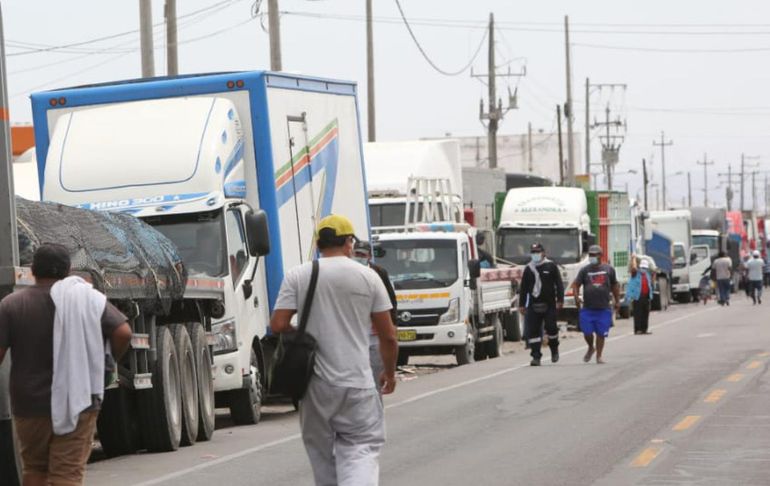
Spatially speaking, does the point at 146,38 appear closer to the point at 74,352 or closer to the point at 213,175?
the point at 213,175

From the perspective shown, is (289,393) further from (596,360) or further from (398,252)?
(398,252)

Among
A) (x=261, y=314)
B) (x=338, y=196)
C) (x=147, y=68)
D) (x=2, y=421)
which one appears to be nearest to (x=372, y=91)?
(x=147, y=68)

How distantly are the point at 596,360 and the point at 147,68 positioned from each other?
818cm

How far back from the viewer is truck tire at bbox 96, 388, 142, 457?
15055 millimetres

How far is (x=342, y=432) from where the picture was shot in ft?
29.0

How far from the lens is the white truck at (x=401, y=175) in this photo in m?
30.8

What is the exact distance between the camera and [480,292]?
96.6 feet

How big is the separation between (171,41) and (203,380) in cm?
1299

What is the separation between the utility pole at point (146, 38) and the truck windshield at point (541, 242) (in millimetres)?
14158

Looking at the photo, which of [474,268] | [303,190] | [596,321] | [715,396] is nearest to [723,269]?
[474,268]

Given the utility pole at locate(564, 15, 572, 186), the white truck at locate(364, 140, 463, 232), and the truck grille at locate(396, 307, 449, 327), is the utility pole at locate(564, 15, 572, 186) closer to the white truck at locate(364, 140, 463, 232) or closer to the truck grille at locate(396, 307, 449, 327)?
the white truck at locate(364, 140, 463, 232)

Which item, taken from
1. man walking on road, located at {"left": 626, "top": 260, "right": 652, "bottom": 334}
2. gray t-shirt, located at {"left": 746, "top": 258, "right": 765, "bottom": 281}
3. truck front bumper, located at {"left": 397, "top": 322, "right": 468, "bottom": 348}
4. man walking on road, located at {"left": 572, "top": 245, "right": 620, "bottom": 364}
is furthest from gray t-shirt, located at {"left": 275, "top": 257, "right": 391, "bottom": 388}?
gray t-shirt, located at {"left": 746, "top": 258, "right": 765, "bottom": 281}

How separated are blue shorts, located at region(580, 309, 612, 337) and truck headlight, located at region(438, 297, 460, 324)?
8.89 ft

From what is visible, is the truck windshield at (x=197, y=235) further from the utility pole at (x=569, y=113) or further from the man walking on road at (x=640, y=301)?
the utility pole at (x=569, y=113)
